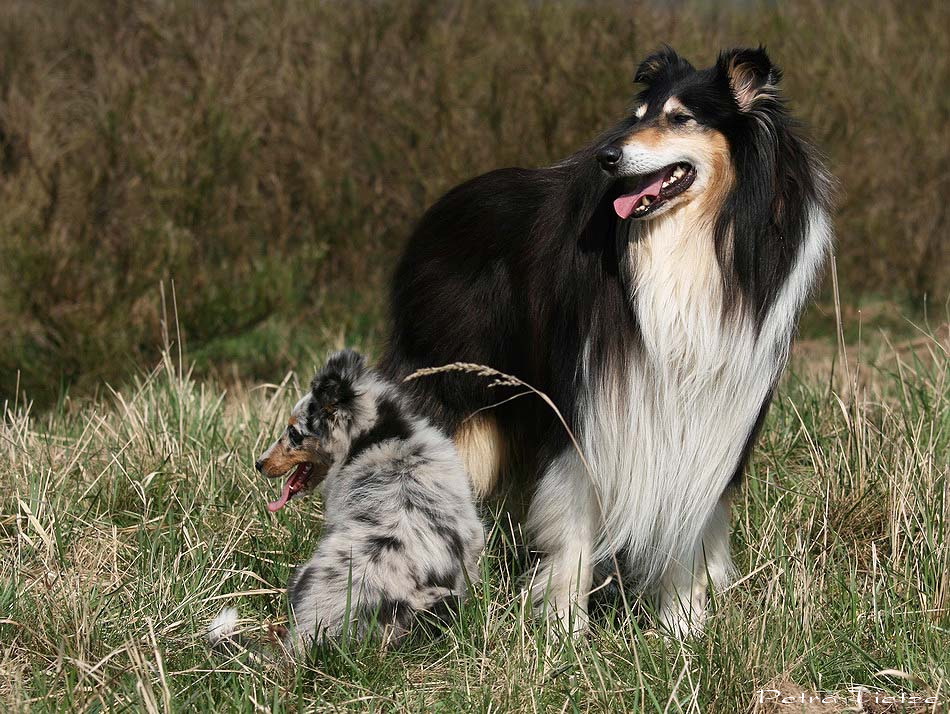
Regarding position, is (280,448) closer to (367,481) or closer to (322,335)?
(367,481)

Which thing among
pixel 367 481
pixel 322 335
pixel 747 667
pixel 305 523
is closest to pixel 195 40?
pixel 322 335

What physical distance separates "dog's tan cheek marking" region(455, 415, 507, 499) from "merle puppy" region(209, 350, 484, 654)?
424 millimetres

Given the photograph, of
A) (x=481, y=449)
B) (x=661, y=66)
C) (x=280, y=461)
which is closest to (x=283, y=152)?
(x=481, y=449)

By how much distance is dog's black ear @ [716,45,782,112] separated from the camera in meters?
3.54

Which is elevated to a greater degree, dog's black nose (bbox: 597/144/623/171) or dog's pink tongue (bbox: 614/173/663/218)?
dog's black nose (bbox: 597/144/623/171)

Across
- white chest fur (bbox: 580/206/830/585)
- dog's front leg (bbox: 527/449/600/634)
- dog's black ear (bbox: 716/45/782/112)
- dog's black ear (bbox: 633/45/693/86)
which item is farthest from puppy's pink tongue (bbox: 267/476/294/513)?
dog's black ear (bbox: 716/45/782/112)

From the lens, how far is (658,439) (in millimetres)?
3869

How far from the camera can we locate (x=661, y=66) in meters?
3.79

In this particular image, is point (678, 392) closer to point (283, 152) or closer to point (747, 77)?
point (747, 77)

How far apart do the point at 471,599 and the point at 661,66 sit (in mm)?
1913

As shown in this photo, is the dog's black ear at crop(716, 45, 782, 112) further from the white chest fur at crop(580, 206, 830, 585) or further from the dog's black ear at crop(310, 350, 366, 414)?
the dog's black ear at crop(310, 350, 366, 414)

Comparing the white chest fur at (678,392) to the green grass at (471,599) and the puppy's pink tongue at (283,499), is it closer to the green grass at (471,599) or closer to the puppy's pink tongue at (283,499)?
the green grass at (471,599)

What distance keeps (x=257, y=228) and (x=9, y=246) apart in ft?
7.62

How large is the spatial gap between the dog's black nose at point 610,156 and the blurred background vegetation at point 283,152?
14.8 ft
